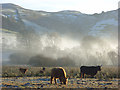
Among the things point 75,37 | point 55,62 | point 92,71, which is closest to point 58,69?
point 92,71

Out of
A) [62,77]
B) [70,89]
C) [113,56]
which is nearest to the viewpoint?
[70,89]

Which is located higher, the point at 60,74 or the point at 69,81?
the point at 60,74

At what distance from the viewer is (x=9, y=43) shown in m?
124

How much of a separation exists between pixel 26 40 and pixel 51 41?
Result: 16024 mm

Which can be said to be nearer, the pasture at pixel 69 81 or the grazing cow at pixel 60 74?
the pasture at pixel 69 81

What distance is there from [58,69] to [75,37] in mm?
172182

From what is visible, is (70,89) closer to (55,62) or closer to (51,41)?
(55,62)

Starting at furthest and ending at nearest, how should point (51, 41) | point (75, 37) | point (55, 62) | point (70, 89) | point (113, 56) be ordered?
point (75, 37), point (51, 41), point (113, 56), point (55, 62), point (70, 89)

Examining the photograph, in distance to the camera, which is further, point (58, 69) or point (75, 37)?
point (75, 37)

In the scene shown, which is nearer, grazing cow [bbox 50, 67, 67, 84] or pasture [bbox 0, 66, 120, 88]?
pasture [bbox 0, 66, 120, 88]

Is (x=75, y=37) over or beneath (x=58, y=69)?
over

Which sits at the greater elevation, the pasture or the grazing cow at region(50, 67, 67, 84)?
the grazing cow at region(50, 67, 67, 84)

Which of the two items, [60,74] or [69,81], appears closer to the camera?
[60,74]

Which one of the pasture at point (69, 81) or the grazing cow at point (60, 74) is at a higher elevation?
the grazing cow at point (60, 74)
